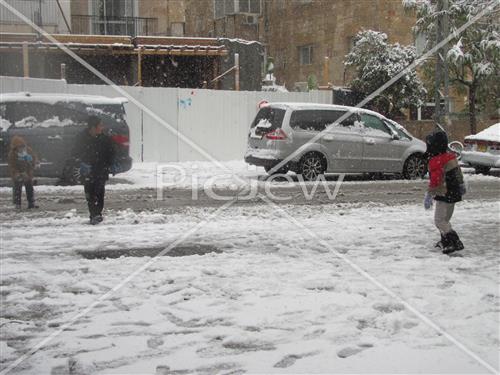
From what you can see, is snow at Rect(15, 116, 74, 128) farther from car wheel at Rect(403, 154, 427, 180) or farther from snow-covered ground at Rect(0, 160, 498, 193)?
car wheel at Rect(403, 154, 427, 180)

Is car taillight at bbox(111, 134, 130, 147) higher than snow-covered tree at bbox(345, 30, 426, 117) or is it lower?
lower

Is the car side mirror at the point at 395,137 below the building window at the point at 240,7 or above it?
below

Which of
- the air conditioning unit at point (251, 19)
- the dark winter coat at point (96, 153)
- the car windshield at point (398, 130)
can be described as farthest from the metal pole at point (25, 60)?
the air conditioning unit at point (251, 19)

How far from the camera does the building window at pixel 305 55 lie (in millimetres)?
29766

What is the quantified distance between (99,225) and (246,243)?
2.47m

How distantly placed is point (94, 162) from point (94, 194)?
1.54ft

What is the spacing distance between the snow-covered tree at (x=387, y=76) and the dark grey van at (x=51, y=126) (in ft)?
35.4

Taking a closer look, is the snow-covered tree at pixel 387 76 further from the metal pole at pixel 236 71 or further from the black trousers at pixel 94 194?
the black trousers at pixel 94 194

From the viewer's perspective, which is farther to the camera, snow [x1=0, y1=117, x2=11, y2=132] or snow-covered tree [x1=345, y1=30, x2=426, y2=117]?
snow-covered tree [x1=345, y1=30, x2=426, y2=117]

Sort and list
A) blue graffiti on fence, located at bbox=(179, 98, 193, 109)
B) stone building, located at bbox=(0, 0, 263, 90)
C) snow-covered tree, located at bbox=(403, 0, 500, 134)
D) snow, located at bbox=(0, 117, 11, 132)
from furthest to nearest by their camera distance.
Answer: snow-covered tree, located at bbox=(403, 0, 500, 134)
stone building, located at bbox=(0, 0, 263, 90)
blue graffiti on fence, located at bbox=(179, 98, 193, 109)
snow, located at bbox=(0, 117, 11, 132)

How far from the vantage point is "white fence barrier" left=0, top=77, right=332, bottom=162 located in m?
18.9

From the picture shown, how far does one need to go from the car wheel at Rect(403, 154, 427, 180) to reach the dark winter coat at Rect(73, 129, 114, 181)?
8651 millimetres

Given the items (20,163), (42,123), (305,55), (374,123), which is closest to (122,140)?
(42,123)

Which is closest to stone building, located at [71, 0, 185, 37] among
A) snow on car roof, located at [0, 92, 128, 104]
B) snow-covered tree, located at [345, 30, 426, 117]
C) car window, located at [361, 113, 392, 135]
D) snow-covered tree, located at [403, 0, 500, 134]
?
snow-covered tree, located at [345, 30, 426, 117]
